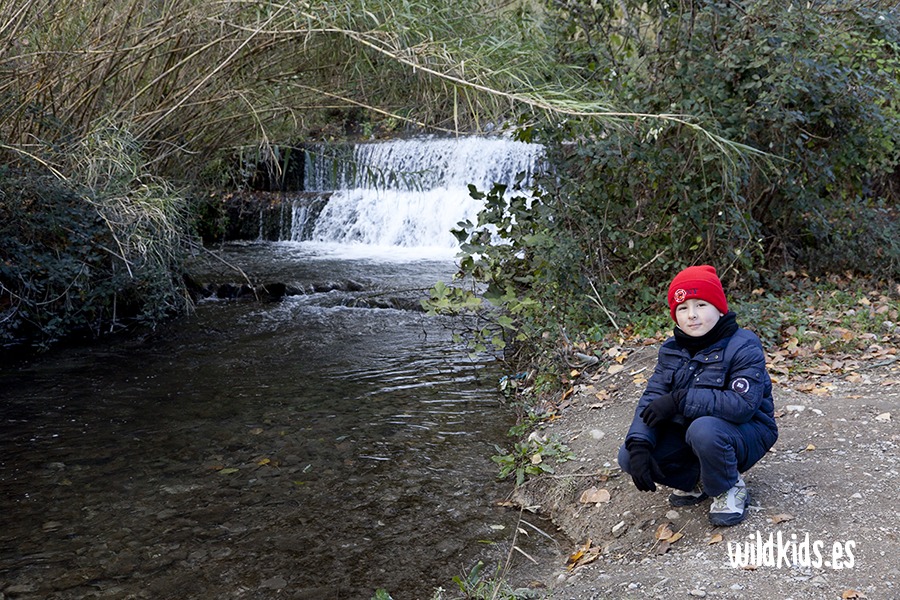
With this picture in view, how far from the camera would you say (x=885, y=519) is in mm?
3146

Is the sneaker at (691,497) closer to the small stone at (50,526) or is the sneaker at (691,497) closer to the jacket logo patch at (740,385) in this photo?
the jacket logo patch at (740,385)

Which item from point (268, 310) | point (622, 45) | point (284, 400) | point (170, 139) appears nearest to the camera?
point (284, 400)

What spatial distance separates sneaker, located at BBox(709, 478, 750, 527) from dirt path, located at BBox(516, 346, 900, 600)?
0.03 meters

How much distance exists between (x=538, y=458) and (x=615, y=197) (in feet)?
9.29

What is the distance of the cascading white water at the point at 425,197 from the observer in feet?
45.3

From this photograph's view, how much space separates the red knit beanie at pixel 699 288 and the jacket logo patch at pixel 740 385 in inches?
11.4

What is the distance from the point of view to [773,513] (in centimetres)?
328

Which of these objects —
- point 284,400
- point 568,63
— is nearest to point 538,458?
point 284,400

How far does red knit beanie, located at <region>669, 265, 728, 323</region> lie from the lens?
322cm

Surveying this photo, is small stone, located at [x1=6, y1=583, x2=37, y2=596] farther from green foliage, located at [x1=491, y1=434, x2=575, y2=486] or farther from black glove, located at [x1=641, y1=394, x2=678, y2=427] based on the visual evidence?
black glove, located at [x1=641, y1=394, x2=678, y2=427]

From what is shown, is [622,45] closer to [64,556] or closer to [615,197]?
[615,197]

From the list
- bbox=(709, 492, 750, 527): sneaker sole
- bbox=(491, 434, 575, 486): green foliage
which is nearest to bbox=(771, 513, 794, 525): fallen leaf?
bbox=(709, 492, 750, 527): sneaker sole

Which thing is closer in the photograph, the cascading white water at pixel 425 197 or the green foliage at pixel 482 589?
the green foliage at pixel 482 589

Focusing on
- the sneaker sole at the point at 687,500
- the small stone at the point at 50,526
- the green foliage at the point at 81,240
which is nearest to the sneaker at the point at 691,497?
the sneaker sole at the point at 687,500
